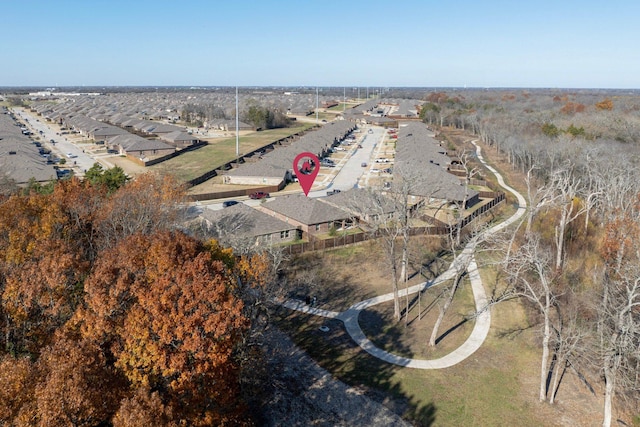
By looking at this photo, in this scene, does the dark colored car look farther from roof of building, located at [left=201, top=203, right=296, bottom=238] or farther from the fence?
the fence

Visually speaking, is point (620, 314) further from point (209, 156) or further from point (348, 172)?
point (209, 156)

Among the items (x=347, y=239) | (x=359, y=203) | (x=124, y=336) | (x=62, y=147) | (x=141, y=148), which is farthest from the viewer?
(x=62, y=147)

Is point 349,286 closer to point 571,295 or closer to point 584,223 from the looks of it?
point 571,295

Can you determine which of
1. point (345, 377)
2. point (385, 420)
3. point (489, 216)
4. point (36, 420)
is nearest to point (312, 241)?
point (345, 377)

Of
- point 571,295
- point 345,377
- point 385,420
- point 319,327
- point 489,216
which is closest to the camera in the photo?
point 385,420

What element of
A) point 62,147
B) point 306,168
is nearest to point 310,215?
point 306,168

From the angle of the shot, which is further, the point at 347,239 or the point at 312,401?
the point at 347,239

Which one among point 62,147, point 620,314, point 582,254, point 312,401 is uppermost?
point 62,147

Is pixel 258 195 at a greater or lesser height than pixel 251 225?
greater
